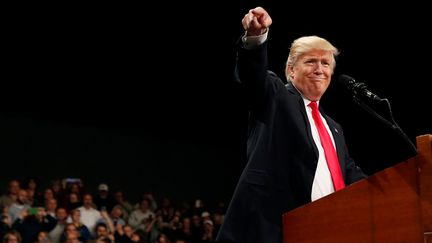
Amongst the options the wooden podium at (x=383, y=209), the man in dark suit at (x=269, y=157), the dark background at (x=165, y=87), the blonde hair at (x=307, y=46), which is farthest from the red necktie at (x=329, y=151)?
the dark background at (x=165, y=87)

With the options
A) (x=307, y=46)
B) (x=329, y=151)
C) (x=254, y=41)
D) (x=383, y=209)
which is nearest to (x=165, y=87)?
(x=307, y=46)

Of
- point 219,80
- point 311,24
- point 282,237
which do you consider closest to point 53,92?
point 219,80

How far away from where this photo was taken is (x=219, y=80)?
10.6 metres

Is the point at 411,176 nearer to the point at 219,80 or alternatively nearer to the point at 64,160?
the point at 219,80

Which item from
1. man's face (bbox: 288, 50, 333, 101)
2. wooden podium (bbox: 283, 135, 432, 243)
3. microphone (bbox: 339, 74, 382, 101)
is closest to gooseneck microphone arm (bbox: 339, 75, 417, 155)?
microphone (bbox: 339, 74, 382, 101)

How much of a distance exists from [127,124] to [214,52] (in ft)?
7.60

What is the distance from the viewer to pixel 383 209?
1.76m

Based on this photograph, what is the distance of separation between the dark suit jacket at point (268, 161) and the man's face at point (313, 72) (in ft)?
0.40

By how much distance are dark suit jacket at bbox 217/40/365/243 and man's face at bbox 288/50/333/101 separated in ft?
0.40

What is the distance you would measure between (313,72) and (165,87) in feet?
27.7

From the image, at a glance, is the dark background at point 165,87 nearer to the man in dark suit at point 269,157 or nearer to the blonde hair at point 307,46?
the blonde hair at point 307,46

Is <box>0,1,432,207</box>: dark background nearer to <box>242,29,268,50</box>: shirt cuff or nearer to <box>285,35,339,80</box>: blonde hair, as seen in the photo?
<box>285,35,339,80</box>: blonde hair

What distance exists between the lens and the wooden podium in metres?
1.70

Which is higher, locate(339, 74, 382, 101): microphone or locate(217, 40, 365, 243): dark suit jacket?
locate(339, 74, 382, 101): microphone
